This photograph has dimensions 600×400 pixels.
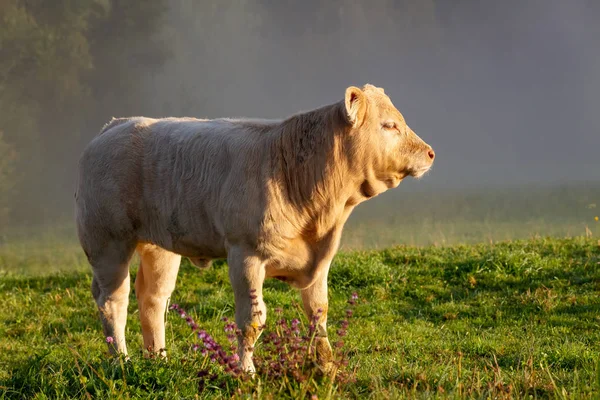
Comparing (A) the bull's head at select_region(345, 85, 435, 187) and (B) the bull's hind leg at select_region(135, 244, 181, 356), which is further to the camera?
(B) the bull's hind leg at select_region(135, 244, 181, 356)

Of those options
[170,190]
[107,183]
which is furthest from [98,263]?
[170,190]

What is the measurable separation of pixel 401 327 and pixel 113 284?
348 centimetres

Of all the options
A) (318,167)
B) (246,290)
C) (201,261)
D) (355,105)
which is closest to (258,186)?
(318,167)

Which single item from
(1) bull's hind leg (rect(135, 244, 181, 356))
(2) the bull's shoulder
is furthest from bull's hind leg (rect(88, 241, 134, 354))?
(2) the bull's shoulder

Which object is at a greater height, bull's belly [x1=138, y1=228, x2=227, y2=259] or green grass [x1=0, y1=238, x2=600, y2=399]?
bull's belly [x1=138, y1=228, x2=227, y2=259]

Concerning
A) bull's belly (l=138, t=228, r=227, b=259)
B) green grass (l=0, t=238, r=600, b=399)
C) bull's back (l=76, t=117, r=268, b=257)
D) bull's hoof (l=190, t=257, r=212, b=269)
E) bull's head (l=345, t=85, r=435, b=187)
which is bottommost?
green grass (l=0, t=238, r=600, b=399)

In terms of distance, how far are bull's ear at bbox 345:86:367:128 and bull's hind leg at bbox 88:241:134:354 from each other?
8.52 ft

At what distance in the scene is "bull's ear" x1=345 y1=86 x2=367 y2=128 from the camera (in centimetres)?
572

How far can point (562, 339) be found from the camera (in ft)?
26.4

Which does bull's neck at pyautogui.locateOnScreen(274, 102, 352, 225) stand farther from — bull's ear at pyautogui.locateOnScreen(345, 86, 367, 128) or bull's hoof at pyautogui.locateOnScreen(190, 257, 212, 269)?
bull's hoof at pyautogui.locateOnScreen(190, 257, 212, 269)

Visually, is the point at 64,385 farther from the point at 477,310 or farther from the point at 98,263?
the point at 477,310

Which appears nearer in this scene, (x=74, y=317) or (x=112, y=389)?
(x=112, y=389)

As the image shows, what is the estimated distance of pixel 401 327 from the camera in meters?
8.86

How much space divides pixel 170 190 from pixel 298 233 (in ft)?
4.26
